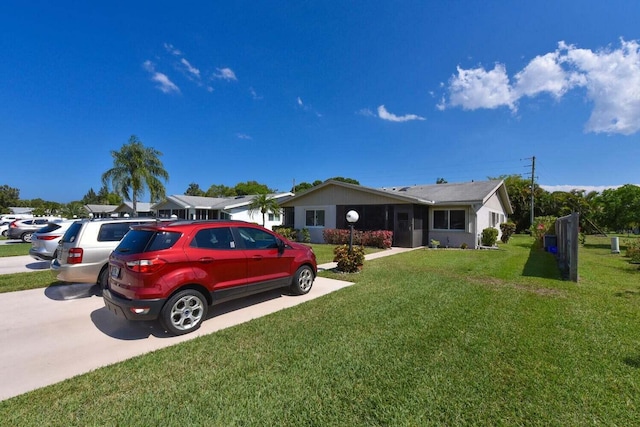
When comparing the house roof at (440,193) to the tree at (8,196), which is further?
the tree at (8,196)

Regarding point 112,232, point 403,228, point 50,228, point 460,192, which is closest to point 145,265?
point 112,232

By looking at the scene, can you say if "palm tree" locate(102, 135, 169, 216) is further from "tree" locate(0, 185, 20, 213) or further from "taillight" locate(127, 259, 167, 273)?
Answer: "tree" locate(0, 185, 20, 213)

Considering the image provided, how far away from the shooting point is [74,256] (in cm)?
583

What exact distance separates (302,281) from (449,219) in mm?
13256

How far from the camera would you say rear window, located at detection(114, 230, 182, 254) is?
409 centimetres

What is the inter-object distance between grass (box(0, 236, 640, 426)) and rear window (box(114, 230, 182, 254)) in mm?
1406

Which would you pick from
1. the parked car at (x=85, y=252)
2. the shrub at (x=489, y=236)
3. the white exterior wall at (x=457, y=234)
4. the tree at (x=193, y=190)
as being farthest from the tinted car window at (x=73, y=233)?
the tree at (x=193, y=190)

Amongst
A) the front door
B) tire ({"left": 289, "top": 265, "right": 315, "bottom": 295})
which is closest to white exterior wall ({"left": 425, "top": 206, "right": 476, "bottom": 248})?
the front door

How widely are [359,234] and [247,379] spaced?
46.3 ft

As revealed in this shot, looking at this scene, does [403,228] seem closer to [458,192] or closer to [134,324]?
[458,192]

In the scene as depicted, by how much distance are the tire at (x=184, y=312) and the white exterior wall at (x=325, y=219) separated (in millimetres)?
14382

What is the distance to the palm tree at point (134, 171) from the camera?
2870 cm

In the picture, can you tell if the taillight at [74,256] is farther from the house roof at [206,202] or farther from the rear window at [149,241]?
the house roof at [206,202]

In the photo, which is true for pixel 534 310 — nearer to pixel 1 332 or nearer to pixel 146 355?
pixel 146 355
